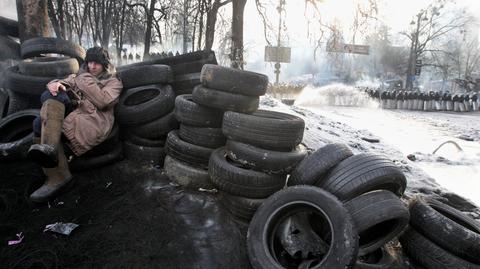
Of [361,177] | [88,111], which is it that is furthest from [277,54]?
[361,177]

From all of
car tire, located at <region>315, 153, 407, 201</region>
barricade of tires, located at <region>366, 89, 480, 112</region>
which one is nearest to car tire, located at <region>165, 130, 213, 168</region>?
car tire, located at <region>315, 153, 407, 201</region>

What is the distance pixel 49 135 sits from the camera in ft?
13.2

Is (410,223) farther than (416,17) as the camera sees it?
No

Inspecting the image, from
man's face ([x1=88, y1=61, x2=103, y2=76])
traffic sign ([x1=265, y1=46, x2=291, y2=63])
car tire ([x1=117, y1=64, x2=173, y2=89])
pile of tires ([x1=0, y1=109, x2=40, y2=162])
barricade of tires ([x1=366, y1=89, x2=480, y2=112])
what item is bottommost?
barricade of tires ([x1=366, y1=89, x2=480, y2=112])

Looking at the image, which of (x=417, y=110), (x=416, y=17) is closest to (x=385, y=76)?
(x=416, y=17)

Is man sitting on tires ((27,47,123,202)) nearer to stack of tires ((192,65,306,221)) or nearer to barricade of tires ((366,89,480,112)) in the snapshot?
stack of tires ((192,65,306,221))

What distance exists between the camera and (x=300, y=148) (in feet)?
15.2

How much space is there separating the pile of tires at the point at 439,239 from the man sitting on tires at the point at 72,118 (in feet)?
12.1

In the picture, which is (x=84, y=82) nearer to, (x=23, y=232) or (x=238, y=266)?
(x=23, y=232)

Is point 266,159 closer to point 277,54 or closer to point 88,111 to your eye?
point 88,111

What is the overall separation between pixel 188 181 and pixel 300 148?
1474 mm

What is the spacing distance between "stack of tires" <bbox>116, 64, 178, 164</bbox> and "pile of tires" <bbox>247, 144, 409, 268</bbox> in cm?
237

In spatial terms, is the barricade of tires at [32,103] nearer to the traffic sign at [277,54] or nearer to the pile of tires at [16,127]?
the pile of tires at [16,127]

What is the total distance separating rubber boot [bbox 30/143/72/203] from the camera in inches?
160
